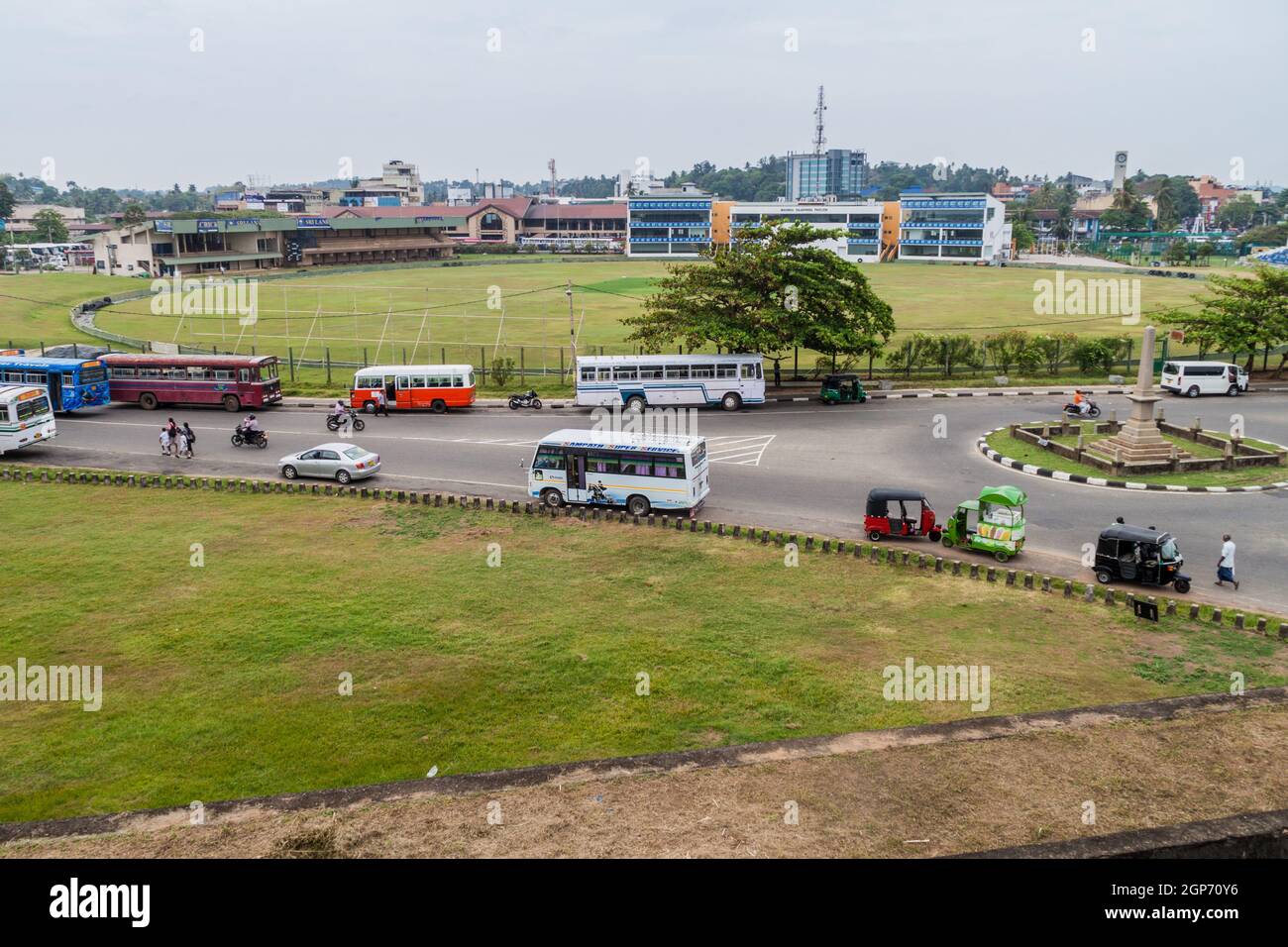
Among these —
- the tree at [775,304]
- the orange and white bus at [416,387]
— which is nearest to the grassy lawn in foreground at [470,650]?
the orange and white bus at [416,387]

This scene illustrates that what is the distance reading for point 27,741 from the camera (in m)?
14.1

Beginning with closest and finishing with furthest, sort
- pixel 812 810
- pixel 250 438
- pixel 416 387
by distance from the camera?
pixel 812 810, pixel 250 438, pixel 416 387

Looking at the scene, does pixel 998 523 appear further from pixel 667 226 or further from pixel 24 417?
pixel 667 226

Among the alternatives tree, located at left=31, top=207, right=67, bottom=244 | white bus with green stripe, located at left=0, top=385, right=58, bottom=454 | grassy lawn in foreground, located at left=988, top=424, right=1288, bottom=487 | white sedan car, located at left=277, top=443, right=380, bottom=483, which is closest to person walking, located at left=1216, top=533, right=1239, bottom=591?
grassy lawn in foreground, located at left=988, top=424, right=1288, bottom=487

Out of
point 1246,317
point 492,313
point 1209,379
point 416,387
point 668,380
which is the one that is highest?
point 492,313

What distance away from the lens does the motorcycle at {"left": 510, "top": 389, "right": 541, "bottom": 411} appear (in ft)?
132

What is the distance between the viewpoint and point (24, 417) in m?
32.9

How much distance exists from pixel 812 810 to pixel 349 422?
29.5 meters

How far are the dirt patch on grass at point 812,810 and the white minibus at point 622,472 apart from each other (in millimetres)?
13400

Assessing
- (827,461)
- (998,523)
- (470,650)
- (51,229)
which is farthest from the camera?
(51,229)

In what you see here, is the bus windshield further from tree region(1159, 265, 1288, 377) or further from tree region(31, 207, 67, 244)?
tree region(31, 207, 67, 244)

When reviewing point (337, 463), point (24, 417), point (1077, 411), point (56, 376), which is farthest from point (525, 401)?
point (1077, 411)
